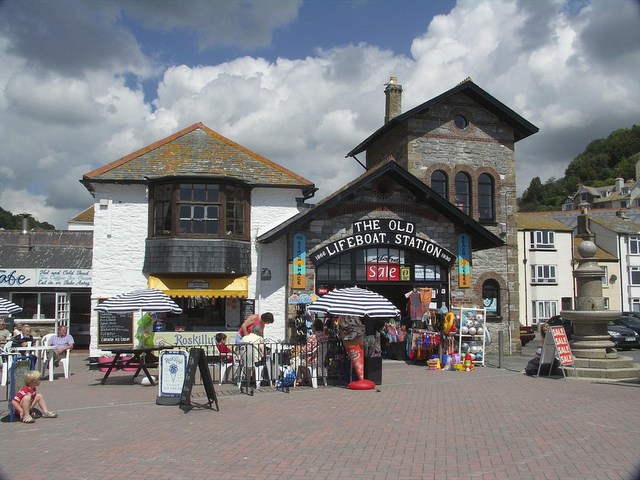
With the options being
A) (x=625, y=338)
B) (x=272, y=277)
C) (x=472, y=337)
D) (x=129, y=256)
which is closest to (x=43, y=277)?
(x=129, y=256)

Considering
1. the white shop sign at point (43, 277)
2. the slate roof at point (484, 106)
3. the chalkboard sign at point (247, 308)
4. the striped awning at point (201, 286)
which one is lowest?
the chalkboard sign at point (247, 308)

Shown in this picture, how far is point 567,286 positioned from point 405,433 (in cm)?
3652

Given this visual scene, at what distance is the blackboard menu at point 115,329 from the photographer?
1864cm

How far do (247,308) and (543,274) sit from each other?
2760cm

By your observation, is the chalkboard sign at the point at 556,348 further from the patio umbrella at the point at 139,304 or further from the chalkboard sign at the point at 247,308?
the patio umbrella at the point at 139,304

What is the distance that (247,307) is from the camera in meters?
19.2

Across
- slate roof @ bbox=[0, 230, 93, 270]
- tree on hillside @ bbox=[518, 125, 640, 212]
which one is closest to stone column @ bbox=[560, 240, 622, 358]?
slate roof @ bbox=[0, 230, 93, 270]

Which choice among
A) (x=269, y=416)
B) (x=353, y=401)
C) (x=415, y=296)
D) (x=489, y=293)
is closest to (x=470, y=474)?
(x=269, y=416)

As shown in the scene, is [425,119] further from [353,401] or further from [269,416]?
[269,416]

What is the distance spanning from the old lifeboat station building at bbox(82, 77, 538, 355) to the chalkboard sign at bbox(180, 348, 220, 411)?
760 cm

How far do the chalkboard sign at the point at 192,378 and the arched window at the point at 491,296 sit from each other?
14899mm

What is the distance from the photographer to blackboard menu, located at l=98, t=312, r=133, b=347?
734 inches

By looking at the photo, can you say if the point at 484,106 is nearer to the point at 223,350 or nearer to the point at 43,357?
the point at 223,350

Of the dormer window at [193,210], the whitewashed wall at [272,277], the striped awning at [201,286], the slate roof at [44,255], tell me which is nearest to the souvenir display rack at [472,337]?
the whitewashed wall at [272,277]
